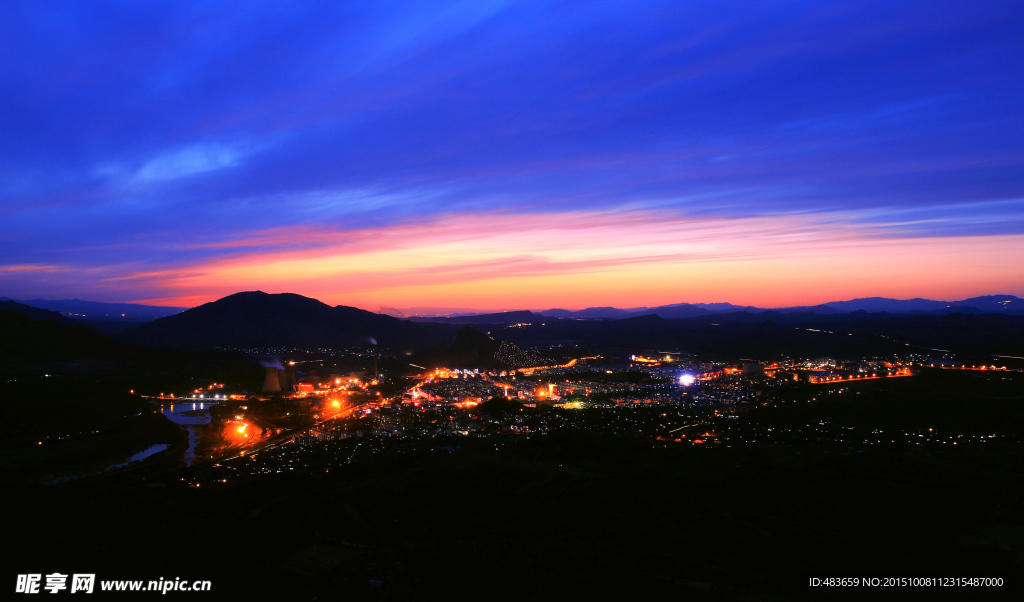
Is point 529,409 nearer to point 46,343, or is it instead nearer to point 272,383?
point 272,383

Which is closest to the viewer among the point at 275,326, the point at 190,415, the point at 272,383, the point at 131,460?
the point at 131,460

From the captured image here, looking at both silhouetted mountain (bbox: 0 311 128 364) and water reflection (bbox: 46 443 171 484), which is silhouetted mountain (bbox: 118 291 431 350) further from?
water reflection (bbox: 46 443 171 484)

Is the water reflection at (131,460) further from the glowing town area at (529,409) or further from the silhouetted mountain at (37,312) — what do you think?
the silhouetted mountain at (37,312)

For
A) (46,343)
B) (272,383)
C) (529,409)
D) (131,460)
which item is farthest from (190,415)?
(46,343)

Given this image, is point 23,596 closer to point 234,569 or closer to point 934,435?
point 234,569

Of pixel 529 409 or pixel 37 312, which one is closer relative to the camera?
pixel 529 409

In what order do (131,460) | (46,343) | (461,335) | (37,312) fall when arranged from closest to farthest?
(131,460) < (46,343) < (461,335) < (37,312)
